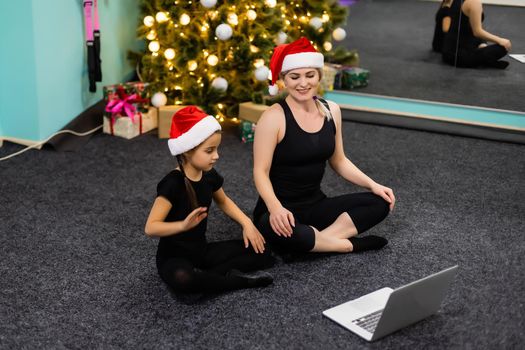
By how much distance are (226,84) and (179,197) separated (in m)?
1.63

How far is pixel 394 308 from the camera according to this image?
6.18 feet

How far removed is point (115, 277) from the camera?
2271 millimetres

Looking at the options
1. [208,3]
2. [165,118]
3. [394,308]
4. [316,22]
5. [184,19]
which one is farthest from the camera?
[316,22]

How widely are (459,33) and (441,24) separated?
0.14 meters

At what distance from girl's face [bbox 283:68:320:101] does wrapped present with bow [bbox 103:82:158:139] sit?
152 centimetres

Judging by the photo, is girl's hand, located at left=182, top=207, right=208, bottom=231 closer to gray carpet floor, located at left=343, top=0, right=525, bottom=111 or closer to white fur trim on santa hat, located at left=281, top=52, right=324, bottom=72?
white fur trim on santa hat, located at left=281, top=52, right=324, bottom=72

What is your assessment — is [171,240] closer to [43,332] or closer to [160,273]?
[160,273]

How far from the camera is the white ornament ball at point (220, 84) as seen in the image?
12.0ft

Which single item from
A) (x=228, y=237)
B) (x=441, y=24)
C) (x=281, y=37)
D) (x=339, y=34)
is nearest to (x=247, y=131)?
(x=281, y=37)

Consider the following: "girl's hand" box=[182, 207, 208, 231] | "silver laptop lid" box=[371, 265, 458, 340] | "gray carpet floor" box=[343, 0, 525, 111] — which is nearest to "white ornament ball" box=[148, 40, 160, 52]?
"gray carpet floor" box=[343, 0, 525, 111]

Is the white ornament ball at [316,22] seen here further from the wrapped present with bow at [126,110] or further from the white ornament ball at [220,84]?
the wrapped present with bow at [126,110]

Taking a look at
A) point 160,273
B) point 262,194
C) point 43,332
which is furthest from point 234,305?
point 43,332

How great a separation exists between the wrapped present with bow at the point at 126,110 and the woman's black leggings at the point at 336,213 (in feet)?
4.74

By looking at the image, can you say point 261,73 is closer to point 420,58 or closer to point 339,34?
point 339,34
